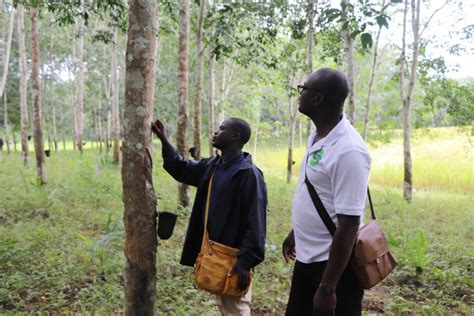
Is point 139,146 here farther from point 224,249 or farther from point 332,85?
point 332,85

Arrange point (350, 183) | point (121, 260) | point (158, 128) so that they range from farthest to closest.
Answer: point (121, 260) < point (158, 128) < point (350, 183)

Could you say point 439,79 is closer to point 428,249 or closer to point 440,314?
point 428,249

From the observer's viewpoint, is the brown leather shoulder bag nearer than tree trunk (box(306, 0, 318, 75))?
Yes

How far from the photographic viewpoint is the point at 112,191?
9.68 meters

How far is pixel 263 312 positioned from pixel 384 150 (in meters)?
24.7

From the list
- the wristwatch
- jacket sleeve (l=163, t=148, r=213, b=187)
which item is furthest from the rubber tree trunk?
the wristwatch

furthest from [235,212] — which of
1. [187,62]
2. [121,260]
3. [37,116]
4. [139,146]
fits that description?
[37,116]

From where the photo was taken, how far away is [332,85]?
201cm

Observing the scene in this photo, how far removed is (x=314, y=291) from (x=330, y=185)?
614mm

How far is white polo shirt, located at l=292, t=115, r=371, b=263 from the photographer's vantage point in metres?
1.83

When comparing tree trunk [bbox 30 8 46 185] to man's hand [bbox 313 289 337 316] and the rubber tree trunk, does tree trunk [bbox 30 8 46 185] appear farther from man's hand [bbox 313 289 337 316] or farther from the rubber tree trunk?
man's hand [bbox 313 289 337 316]

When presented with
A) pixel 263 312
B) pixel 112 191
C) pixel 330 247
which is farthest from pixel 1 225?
pixel 330 247

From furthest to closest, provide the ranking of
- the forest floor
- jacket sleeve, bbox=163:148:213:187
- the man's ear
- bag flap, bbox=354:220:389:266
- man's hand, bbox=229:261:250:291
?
1. the forest floor
2. jacket sleeve, bbox=163:148:213:187
3. the man's ear
4. man's hand, bbox=229:261:250:291
5. bag flap, bbox=354:220:389:266

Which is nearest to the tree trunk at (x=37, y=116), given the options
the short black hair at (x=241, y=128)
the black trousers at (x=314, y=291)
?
the short black hair at (x=241, y=128)
